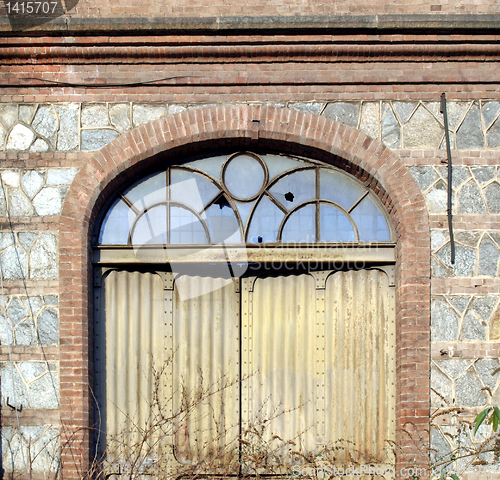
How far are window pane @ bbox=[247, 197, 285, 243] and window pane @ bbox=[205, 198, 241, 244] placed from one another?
0.16 m

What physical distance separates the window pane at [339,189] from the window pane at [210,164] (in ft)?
3.64

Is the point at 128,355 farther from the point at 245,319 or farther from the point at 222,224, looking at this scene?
the point at 222,224

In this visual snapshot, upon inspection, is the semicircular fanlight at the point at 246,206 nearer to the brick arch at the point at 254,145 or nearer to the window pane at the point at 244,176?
the window pane at the point at 244,176

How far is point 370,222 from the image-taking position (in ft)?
21.1

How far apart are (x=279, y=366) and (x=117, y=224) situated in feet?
7.61

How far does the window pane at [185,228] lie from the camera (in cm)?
639

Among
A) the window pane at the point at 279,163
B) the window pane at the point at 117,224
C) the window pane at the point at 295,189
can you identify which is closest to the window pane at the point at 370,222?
the window pane at the point at 295,189

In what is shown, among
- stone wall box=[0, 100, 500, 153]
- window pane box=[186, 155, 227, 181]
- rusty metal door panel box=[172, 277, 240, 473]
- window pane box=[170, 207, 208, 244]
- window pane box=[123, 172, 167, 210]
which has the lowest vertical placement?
rusty metal door panel box=[172, 277, 240, 473]

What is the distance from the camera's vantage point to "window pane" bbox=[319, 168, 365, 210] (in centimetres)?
644

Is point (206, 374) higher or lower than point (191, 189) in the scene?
lower

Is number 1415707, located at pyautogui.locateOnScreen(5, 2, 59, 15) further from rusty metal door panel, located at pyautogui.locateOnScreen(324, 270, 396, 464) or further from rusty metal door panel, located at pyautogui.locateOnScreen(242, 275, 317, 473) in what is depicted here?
rusty metal door panel, located at pyautogui.locateOnScreen(324, 270, 396, 464)

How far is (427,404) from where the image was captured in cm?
588

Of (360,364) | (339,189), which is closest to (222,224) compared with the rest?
(339,189)

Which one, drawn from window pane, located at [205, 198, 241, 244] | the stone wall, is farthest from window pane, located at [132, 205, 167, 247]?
the stone wall
